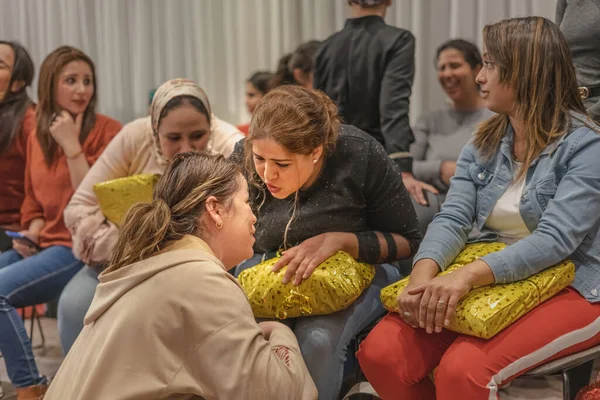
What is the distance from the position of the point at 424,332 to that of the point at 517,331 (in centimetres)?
27

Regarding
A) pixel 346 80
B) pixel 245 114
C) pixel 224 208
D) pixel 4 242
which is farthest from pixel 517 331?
pixel 245 114

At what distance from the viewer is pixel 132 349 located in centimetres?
161

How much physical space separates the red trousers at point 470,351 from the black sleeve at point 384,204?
38cm

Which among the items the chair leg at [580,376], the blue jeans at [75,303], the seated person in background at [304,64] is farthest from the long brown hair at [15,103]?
the chair leg at [580,376]

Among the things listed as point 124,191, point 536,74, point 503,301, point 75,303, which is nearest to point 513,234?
point 503,301

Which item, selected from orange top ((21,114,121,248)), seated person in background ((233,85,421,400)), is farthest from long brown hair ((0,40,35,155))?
seated person in background ((233,85,421,400))

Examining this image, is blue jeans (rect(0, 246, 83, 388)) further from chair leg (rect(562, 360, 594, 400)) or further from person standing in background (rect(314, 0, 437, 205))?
chair leg (rect(562, 360, 594, 400))

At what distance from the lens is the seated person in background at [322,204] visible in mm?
2274

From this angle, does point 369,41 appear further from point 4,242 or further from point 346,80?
point 4,242

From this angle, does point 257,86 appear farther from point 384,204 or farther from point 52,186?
point 384,204

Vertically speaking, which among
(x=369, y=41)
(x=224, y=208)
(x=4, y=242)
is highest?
(x=369, y=41)

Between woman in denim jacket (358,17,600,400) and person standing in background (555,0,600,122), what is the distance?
416 millimetres

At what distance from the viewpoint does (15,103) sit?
12.4ft

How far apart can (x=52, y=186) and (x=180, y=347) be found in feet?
6.54
